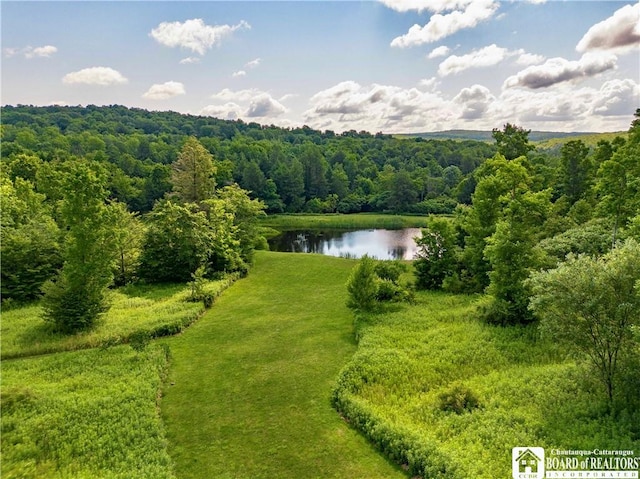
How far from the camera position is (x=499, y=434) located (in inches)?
476

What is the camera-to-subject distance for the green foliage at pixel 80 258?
20891mm

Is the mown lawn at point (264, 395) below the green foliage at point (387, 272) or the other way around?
below

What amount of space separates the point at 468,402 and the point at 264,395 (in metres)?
7.64

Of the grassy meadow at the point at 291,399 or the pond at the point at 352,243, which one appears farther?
the pond at the point at 352,243

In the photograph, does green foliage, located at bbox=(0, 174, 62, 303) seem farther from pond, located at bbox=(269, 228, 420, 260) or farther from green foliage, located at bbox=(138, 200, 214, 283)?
pond, located at bbox=(269, 228, 420, 260)

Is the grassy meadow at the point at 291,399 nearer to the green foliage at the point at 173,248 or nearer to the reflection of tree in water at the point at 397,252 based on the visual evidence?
the green foliage at the point at 173,248

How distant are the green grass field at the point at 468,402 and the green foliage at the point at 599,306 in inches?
53.8

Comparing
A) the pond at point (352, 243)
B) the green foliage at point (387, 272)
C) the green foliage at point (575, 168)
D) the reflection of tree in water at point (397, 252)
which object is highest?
the green foliage at point (575, 168)

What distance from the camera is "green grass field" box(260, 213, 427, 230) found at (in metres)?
70.6

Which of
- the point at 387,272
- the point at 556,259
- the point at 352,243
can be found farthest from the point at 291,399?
the point at 352,243

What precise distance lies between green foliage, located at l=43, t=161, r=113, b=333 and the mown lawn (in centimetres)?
473

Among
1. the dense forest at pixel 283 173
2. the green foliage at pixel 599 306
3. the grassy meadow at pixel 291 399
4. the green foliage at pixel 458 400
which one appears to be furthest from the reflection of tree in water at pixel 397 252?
the green foliage at pixel 599 306

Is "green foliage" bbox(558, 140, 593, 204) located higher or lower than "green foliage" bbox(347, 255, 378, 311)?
higher

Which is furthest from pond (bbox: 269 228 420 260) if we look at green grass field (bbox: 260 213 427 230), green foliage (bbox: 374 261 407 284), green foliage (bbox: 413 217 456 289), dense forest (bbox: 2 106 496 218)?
green foliage (bbox: 374 261 407 284)
